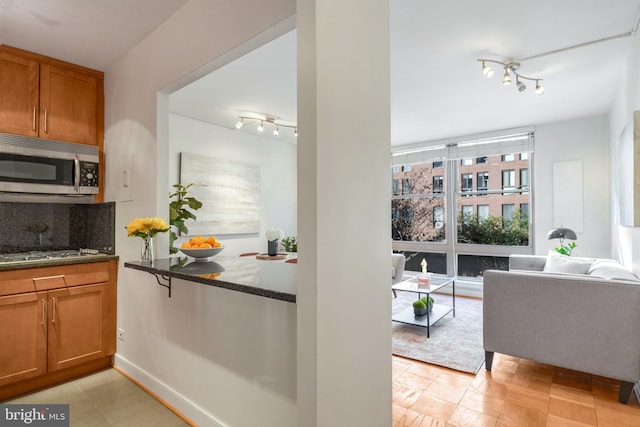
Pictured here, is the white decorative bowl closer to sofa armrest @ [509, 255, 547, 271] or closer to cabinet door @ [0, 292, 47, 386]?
cabinet door @ [0, 292, 47, 386]

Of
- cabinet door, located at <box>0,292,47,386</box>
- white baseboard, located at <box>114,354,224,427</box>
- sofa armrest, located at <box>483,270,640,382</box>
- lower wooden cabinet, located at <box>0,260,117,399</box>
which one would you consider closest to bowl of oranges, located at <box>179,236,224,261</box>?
white baseboard, located at <box>114,354,224,427</box>

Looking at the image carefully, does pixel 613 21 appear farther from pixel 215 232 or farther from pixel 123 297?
pixel 215 232

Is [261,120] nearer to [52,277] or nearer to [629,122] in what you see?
[52,277]

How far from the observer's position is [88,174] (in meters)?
2.78

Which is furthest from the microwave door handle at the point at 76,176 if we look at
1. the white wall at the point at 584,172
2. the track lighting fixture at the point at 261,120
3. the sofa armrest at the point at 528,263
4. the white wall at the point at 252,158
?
the white wall at the point at 584,172

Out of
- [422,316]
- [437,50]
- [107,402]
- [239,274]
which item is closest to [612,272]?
[422,316]

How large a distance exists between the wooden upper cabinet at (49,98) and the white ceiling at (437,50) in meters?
0.12

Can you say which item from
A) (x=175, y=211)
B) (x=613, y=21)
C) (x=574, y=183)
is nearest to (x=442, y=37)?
(x=613, y=21)

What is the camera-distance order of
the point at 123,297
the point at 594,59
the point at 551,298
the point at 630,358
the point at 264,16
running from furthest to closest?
the point at 594,59, the point at 123,297, the point at 551,298, the point at 630,358, the point at 264,16

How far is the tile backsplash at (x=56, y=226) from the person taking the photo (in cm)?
270

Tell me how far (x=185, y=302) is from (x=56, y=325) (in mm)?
1213

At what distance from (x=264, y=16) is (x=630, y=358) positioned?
10.2 feet

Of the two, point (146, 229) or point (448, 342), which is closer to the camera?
point (146, 229)

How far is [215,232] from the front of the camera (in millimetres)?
4828
